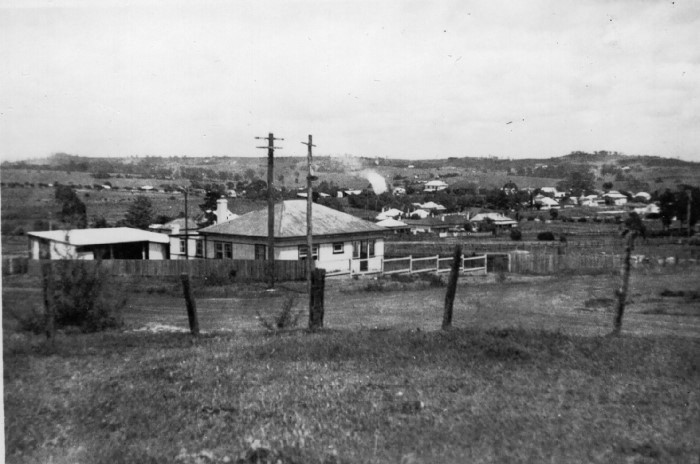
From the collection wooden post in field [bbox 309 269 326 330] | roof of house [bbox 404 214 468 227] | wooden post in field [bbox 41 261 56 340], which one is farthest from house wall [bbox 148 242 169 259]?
roof of house [bbox 404 214 468 227]

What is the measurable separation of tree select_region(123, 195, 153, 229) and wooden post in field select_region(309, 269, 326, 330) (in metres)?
33.3

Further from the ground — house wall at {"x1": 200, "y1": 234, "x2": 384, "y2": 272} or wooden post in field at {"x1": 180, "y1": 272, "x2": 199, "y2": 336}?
wooden post in field at {"x1": 180, "y1": 272, "x2": 199, "y2": 336}

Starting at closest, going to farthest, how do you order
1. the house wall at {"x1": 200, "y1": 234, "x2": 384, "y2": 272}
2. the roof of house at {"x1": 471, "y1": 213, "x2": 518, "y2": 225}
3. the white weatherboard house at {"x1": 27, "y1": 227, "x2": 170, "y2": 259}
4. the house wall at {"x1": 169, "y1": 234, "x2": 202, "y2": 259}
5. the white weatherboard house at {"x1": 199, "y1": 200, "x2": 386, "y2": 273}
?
1. the white weatherboard house at {"x1": 27, "y1": 227, "x2": 170, "y2": 259}
2. the house wall at {"x1": 200, "y1": 234, "x2": 384, "y2": 272}
3. the white weatherboard house at {"x1": 199, "y1": 200, "x2": 386, "y2": 273}
4. the house wall at {"x1": 169, "y1": 234, "x2": 202, "y2": 259}
5. the roof of house at {"x1": 471, "y1": 213, "x2": 518, "y2": 225}

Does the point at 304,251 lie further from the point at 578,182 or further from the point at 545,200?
the point at 545,200

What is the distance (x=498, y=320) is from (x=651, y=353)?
7717 mm

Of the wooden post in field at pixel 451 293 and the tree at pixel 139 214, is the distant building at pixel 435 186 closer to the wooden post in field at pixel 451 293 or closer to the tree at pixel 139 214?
the tree at pixel 139 214

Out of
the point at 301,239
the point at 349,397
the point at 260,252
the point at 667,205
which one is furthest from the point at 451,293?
the point at 260,252

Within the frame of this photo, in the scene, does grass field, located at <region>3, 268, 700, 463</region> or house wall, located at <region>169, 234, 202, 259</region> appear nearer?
grass field, located at <region>3, 268, 700, 463</region>

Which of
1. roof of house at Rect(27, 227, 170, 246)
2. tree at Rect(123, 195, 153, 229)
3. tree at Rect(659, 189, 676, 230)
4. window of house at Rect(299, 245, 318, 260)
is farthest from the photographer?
tree at Rect(123, 195, 153, 229)

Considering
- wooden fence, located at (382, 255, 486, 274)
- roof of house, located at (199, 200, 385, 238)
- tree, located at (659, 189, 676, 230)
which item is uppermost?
tree, located at (659, 189, 676, 230)

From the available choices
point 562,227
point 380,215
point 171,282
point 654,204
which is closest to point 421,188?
point 380,215

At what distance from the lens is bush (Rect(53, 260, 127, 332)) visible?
11602mm

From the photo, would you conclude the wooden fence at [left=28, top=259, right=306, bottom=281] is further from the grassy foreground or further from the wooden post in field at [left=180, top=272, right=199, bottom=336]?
the grassy foreground

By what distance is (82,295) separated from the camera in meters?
11.8
